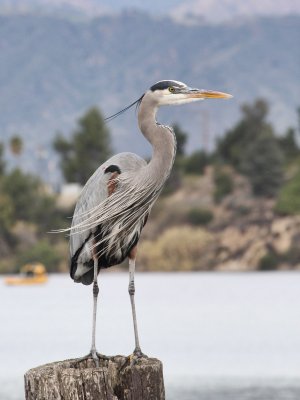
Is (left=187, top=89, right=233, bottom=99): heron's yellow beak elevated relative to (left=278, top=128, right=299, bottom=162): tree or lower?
lower

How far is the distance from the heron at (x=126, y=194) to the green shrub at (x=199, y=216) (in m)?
62.4

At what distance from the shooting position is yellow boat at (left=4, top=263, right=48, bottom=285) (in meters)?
62.7

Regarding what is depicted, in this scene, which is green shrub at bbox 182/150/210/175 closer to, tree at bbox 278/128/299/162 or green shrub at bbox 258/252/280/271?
tree at bbox 278/128/299/162

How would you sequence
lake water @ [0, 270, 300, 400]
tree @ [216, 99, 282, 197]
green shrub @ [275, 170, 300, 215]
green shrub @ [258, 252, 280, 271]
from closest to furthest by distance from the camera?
lake water @ [0, 270, 300, 400], green shrub @ [258, 252, 280, 271], green shrub @ [275, 170, 300, 215], tree @ [216, 99, 282, 197]

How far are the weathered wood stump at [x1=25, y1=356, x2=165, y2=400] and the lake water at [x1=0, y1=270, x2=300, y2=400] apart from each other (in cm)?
1319

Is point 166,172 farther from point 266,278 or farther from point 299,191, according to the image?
point 299,191

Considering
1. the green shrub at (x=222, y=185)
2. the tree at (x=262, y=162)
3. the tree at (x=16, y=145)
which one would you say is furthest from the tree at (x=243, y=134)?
the tree at (x=16, y=145)

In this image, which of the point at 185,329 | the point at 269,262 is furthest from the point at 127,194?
the point at 269,262

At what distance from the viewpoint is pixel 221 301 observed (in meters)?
52.0

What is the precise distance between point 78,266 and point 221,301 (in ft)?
136

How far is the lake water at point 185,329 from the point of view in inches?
1006

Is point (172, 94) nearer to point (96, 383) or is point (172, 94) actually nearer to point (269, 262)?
point (96, 383)

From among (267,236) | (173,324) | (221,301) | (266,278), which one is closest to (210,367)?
(173,324)

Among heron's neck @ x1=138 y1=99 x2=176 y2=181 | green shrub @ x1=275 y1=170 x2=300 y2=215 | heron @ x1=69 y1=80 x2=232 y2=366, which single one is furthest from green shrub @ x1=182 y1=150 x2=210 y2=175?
heron's neck @ x1=138 y1=99 x2=176 y2=181
